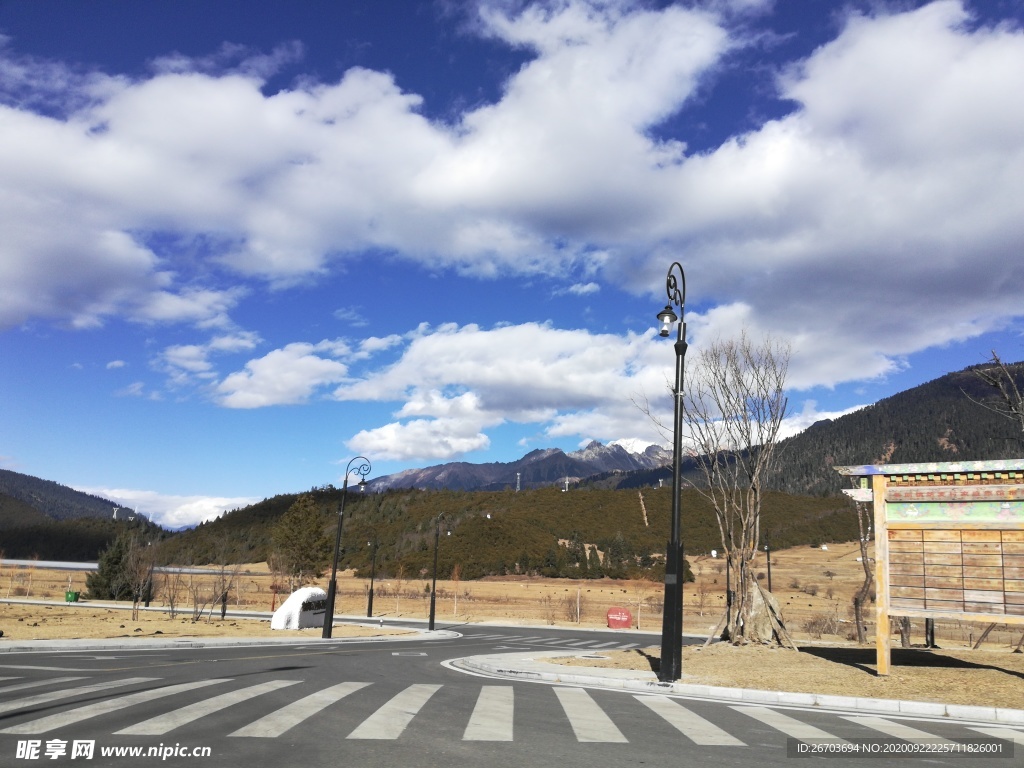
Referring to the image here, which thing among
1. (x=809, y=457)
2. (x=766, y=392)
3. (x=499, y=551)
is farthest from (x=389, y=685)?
(x=809, y=457)

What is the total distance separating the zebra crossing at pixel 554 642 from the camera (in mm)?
27719

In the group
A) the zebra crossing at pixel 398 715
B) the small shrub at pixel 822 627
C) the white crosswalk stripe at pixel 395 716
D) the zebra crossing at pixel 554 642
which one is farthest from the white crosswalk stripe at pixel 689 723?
the small shrub at pixel 822 627

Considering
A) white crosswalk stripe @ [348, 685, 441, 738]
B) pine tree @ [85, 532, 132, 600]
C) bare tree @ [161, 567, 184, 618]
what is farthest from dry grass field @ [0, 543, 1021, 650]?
white crosswalk stripe @ [348, 685, 441, 738]

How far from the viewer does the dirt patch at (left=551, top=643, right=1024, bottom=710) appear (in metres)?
12.9

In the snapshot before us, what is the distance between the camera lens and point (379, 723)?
8828 mm

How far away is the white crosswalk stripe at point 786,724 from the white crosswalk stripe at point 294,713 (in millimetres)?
6604

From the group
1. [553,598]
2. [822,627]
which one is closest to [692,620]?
[822,627]

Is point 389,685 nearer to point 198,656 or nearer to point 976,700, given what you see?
point 198,656

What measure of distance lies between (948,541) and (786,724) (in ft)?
27.8

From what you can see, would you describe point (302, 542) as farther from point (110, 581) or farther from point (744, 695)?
point (744, 695)

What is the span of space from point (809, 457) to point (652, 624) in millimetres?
156228

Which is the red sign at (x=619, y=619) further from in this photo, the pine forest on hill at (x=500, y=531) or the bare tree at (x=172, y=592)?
the pine forest on hill at (x=500, y=531)

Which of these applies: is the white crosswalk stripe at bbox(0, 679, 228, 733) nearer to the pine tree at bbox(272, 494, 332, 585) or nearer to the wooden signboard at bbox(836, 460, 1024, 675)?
the wooden signboard at bbox(836, 460, 1024, 675)

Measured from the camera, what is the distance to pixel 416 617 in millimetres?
48500
